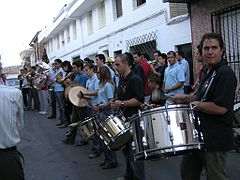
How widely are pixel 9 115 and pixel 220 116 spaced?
1.96 m

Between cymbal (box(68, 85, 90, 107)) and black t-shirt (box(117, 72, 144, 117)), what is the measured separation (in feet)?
7.57

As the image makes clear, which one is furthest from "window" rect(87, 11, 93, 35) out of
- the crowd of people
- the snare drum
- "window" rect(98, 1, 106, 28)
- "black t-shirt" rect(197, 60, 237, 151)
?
"black t-shirt" rect(197, 60, 237, 151)

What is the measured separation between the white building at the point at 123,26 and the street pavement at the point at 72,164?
4.73 meters

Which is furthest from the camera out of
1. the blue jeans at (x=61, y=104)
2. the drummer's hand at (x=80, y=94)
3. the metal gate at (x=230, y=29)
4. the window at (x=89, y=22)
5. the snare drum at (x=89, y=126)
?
the window at (x=89, y=22)

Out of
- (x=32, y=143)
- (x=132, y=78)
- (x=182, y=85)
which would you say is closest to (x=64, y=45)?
(x=32, y=143)

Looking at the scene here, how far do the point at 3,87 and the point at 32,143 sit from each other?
558 cm

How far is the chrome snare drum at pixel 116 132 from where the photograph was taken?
4570 millimetres

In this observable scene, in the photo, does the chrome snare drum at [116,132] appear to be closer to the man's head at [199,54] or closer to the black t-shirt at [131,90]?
the black t-shirt at [131,90]

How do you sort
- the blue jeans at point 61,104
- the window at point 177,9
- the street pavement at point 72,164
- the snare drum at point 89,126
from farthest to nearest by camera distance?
the window at point 177,9 < the blue jeans at point 61,104 < the snare drum at point 89,126 < the street pavement at point 72,164

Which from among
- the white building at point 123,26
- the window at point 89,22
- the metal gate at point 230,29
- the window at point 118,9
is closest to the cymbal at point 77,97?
the metal gate at point 230,29

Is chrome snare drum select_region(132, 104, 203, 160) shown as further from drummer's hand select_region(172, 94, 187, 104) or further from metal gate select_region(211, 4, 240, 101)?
metal gate select_region(211, 4, 240, 101)

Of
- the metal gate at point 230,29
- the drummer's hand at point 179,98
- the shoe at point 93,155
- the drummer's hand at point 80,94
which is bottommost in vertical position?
the shoe at point 93,155

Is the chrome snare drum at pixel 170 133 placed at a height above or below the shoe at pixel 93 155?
above

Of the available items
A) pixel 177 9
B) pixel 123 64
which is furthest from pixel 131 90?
pixel 177 9
